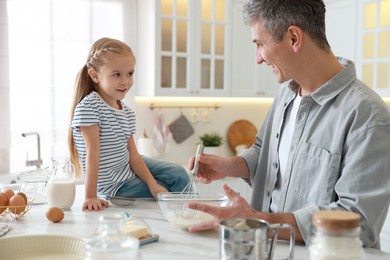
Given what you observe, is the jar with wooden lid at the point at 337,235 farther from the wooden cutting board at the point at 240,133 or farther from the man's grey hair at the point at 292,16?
the wooden cutting board at the point at 240,133

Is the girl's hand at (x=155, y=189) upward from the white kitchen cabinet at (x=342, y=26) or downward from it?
downward

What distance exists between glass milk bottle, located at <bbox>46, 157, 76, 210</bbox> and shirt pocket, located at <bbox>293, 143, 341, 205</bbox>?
2.49ft

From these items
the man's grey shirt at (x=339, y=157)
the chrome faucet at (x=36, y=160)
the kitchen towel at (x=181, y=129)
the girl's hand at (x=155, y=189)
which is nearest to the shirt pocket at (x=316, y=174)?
the man's grey shirt at (x=339, y=157)

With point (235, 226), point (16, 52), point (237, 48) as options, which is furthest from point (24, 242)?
point (237, 48)


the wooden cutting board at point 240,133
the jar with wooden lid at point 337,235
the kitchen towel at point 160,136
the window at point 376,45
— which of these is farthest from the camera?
the wooden cutting board at point 240,133

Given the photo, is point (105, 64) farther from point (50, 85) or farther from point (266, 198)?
point (50, 85)

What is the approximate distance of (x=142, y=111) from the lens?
4250mm

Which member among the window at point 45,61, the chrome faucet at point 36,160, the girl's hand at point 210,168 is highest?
the window at point 45,61

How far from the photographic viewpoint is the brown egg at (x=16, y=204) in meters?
1.57

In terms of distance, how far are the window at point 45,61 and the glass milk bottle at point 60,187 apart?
1.95 meters

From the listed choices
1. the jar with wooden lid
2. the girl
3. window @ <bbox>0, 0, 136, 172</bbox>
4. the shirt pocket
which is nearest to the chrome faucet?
window @ <bbox>0, 0, 136, 172</bbox>

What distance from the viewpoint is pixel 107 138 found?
1.93 meters

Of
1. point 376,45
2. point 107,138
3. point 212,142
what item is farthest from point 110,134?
point 376,45

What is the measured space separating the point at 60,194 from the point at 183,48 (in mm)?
2604
